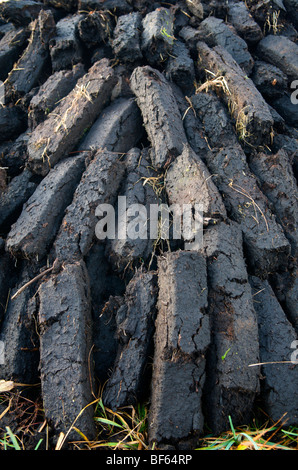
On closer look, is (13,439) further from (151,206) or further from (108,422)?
(151,206)

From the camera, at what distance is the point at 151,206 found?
313cm

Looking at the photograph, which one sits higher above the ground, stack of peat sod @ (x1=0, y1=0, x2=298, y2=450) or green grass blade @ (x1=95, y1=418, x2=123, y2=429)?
stack of peat sod @ (x1=0, y1=0, x2=298, y2=450)

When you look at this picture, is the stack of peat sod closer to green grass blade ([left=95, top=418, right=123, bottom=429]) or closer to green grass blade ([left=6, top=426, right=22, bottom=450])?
green grass blade ([left=95, top=418, right=123, bottom=429])

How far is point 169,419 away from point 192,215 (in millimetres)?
1452

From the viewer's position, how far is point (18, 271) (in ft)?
10.2

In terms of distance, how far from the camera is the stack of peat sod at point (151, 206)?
7.74ft

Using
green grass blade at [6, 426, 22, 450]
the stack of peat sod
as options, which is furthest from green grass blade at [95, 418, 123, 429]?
green grass blade at [6, 426, 22, 450]

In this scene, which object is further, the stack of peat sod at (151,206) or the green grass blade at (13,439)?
the stack of peat sod at (151,206)

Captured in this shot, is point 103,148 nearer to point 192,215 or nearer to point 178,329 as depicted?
point 192,215

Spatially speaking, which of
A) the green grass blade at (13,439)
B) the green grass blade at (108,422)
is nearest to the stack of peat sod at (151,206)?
Answer: the green grass blade at (108,422)

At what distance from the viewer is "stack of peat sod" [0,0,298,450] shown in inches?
92.9

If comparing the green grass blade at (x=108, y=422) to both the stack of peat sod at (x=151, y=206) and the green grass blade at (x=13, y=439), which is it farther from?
the green grass blade at (x=13, y=439)

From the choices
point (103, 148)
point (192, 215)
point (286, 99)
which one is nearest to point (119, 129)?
point (103, 148)

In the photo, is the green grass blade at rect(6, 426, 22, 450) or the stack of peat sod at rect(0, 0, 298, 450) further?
the stack of peat sod at rect(0, 0, 298, 450)
